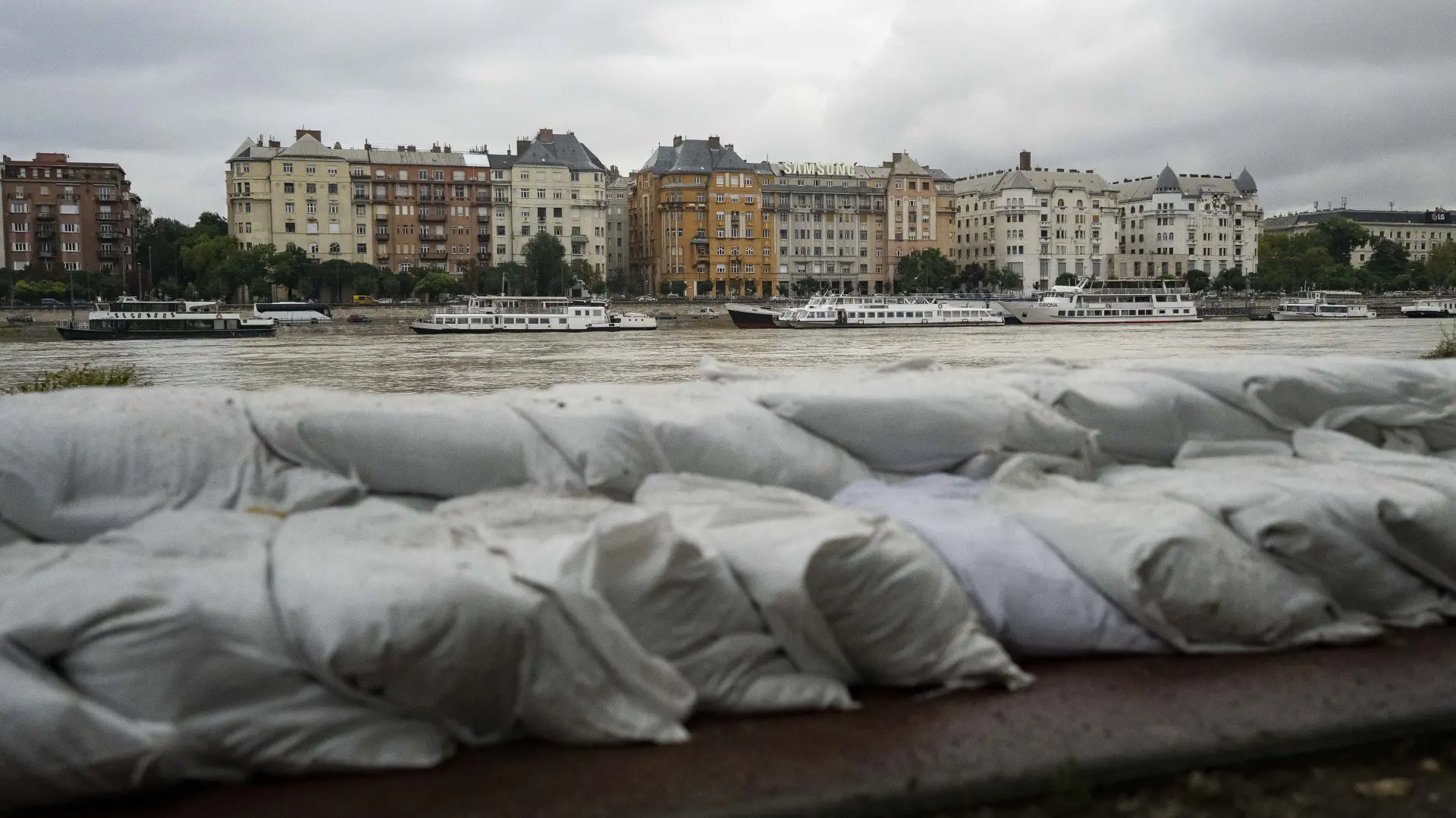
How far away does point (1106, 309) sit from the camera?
48.5 metres

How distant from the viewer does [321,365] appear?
22031 mm

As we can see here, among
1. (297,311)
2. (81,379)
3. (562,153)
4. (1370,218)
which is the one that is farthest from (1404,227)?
(81,379)

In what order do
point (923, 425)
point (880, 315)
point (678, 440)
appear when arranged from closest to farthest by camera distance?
point (678, 440)
point (923, 425)
point (880, 315)

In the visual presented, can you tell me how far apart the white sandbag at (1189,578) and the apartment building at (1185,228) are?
98.5 m

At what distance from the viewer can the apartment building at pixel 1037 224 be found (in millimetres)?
90875

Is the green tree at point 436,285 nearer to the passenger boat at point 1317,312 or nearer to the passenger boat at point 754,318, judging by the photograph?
the passenger boat at point 754,318

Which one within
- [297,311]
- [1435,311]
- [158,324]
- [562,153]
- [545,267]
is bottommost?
[1435,311]

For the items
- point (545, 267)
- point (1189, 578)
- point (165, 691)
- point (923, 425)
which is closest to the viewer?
point (165, 691)

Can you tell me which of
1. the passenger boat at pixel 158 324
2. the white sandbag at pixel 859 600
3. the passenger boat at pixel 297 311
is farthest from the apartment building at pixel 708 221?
the white sandbag at pixel 859 600

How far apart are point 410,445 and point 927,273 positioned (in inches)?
2977

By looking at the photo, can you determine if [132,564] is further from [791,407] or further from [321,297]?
[321,297]

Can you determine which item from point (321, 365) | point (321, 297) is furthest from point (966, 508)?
point (321, 297)

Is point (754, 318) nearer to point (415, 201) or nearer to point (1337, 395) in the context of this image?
point (415, 201)

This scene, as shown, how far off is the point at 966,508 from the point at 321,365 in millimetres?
20963
